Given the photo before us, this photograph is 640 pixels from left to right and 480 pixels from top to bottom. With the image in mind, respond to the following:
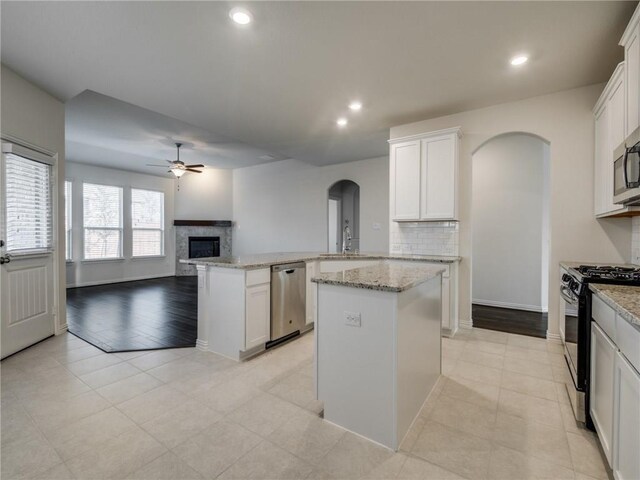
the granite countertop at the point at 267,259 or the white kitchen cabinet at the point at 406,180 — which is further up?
the white kitchen cabinet at the point at 406,180

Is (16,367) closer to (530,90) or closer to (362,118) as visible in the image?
(362,118)

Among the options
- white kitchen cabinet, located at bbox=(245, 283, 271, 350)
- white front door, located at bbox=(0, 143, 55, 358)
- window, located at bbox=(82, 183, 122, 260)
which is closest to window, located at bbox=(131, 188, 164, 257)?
window, located at bbox=(82, 183, 122, 260)

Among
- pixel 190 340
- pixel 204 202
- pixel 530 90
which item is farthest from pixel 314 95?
pixel 204 202

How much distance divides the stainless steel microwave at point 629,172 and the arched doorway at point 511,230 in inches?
92.1

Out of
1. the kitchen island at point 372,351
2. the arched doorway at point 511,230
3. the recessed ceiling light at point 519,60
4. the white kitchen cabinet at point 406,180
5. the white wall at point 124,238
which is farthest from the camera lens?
the white wall at point 124,238

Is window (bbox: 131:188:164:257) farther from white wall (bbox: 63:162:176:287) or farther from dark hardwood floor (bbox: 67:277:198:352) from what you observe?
dark hardwood floor (bbox: 67:277:198:352)

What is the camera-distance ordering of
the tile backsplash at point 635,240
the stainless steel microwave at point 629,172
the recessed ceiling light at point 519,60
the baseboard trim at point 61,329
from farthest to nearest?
the baseboard trim at point 61,329 < the tile backsplash at point 635,240 < the recessed ceiling light at point 519,60 < the stainless steel microwave at point 629,172

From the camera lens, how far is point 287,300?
335 cm

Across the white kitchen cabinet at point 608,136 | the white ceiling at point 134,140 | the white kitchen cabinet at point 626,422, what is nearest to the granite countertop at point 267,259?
the white kitchen cabinet at point 608,136

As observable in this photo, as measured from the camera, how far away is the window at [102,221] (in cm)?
697

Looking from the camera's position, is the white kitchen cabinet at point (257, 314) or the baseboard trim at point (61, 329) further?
the baseboard trim at point (61, 329)

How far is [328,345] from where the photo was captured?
1907 mm

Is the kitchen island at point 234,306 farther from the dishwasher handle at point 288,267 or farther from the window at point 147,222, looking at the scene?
the window at point 147,222

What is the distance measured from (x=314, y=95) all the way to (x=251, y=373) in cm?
290
